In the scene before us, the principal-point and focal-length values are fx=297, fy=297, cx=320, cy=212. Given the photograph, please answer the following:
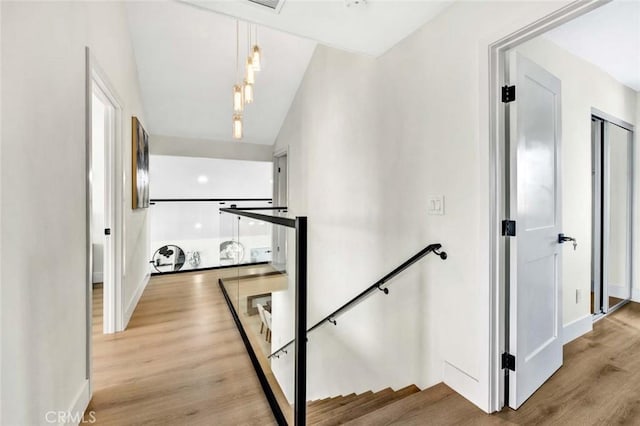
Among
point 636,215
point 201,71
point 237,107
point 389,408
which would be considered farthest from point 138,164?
point 636,215

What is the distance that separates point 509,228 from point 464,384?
96 cm

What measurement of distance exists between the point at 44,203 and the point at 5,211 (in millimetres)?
289

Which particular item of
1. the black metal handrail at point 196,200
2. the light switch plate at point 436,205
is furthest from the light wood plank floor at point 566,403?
the black metal handrail at point 196,200

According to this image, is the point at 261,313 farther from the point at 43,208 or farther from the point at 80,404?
the point at 43,208

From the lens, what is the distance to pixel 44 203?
131cm

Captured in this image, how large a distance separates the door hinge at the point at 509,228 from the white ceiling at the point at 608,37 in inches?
61.9

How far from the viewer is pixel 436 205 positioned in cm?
195

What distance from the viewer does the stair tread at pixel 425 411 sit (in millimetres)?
1571

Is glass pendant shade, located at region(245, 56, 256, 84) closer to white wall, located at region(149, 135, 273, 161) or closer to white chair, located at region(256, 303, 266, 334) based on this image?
white chair, located at region(256, 303, 266, 334)

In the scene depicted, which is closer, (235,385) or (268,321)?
(235,385)

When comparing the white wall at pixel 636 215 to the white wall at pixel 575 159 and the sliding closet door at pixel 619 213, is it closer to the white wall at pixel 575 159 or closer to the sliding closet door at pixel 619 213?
the sliding closet door at pixel 619 213

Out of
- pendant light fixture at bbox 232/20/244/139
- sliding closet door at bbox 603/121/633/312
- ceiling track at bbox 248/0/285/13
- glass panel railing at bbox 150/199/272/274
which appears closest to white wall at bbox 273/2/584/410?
ceiling track at bbox 248/0/285/13

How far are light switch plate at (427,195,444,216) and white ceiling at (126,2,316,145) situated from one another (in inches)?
110

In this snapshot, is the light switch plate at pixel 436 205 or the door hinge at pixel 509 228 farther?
the light switch plate at pixel 436 205
